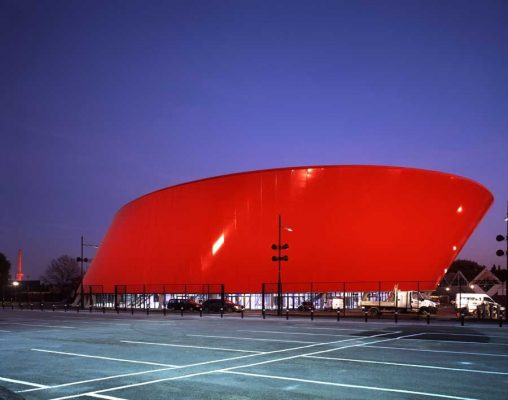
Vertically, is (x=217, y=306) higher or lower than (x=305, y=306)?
higher

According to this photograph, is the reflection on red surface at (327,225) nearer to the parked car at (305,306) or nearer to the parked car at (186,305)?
the parked car at (305,306)

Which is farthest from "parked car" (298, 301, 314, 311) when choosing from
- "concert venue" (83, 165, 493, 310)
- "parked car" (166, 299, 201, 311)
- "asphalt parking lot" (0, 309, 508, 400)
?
"asphalt parking lot" (0, 309, 508, 400)

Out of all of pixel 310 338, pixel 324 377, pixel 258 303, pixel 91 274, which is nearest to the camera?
pixel 324 377

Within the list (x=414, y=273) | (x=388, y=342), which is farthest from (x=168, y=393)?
(x=414, y=273)

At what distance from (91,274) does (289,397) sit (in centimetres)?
7356

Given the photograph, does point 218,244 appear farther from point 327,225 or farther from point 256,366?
point 256,366

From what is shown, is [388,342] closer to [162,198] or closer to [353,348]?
[353,348]

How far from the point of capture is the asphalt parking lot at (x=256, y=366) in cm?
1045

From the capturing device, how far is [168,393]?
33.6 feet

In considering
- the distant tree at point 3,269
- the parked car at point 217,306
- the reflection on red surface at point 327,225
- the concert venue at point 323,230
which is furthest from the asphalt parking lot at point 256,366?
the distant tree at point 3,269

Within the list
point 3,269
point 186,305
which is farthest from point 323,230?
point 3,269

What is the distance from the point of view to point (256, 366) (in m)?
13.7

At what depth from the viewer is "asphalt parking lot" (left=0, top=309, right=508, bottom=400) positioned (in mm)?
10445

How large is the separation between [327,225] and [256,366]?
139ft
